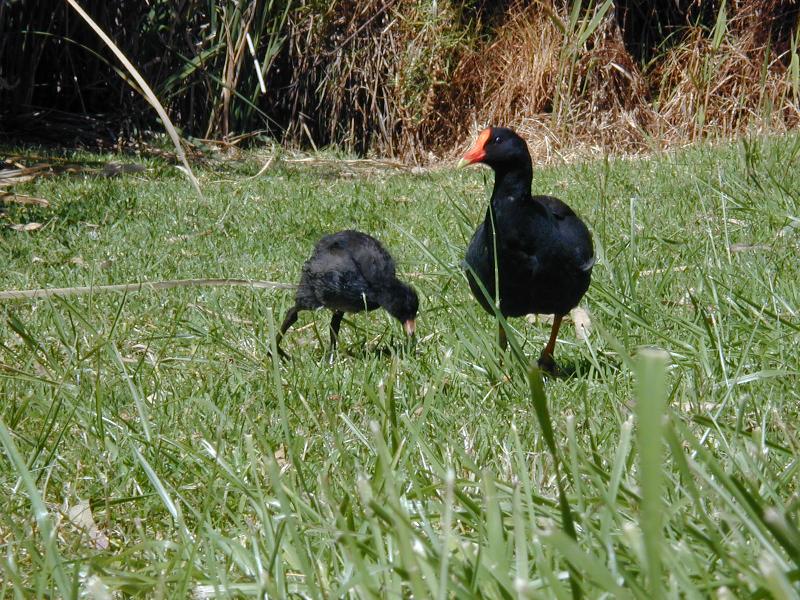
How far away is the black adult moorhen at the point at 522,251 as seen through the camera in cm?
368

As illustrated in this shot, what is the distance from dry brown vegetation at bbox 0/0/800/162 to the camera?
33.7 feet

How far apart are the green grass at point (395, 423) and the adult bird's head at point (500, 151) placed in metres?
0.26

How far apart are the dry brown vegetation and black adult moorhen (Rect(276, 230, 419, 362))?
6.02 m

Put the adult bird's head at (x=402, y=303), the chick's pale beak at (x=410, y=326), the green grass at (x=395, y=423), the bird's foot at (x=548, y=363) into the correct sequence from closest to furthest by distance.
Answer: the green grass at (x=395, y=423)
the bird's foot at (x=548, y=363)
the chick's pale beak at (x=410, y=326)
the adult bird's head at (x=402, y=303)

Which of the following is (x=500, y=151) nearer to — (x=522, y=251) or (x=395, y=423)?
(x=522, y=251)

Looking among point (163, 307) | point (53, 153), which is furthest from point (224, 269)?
point (53, 153)

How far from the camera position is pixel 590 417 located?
2.65 m

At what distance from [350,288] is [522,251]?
3.07 feet

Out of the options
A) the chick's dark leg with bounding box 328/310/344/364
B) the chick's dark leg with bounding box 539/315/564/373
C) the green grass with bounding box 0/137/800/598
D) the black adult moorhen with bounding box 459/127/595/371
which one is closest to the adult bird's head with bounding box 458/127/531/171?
the black adult moorhen with bounding box 459/127/595/371

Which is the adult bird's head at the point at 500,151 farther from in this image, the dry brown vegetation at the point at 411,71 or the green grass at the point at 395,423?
the dry brown vegetation at the point at 411,71

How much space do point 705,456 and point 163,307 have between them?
3.69m

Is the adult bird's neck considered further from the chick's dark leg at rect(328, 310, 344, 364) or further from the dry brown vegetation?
the dry brown vegetation

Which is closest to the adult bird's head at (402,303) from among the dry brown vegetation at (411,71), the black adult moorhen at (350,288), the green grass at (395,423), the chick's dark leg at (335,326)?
the black adult moorhen at (350,288)

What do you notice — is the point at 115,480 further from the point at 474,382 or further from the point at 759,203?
the point at 759,203
